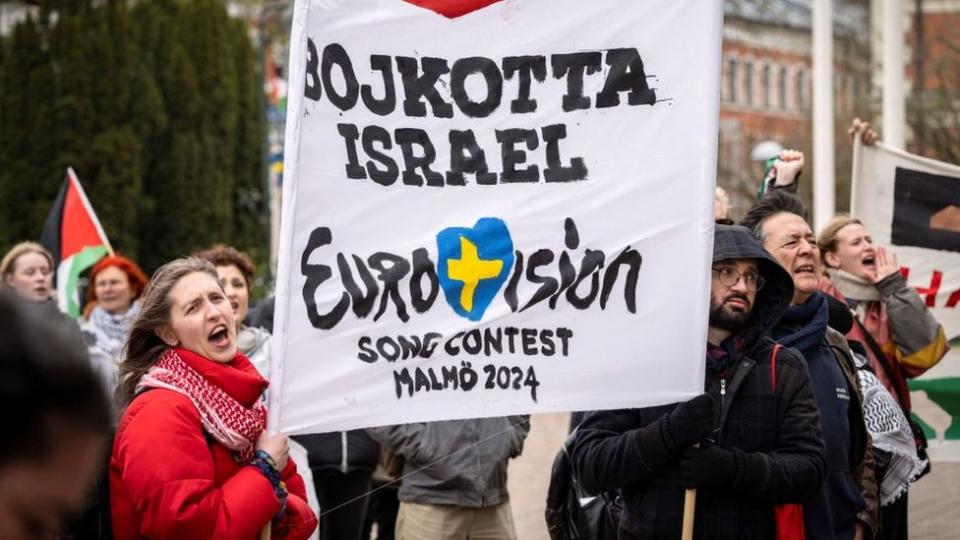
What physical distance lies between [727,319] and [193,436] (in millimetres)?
1663

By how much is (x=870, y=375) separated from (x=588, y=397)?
185 cm

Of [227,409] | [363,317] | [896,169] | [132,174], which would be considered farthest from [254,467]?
[132,174]

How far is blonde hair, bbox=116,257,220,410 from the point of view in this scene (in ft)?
15.1

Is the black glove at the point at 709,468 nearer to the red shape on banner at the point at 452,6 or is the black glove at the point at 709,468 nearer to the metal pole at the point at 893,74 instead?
the red shape on banner at the point at 452,6

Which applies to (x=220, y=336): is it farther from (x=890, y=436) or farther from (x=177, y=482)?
(x=890, y=436)

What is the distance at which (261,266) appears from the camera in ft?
90.4

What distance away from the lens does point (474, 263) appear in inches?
168

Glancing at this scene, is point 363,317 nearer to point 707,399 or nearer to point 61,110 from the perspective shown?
point 707,399

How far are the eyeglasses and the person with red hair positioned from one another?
4.58 m

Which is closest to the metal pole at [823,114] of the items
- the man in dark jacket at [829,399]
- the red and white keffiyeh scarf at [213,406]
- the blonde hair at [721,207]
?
the blonde hair at [721,207]

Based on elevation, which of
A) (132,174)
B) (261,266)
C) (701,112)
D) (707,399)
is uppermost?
(701,112)

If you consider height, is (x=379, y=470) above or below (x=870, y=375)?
below

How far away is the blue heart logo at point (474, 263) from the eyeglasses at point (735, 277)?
28.9 inches

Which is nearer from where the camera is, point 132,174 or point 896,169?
point 896,169
